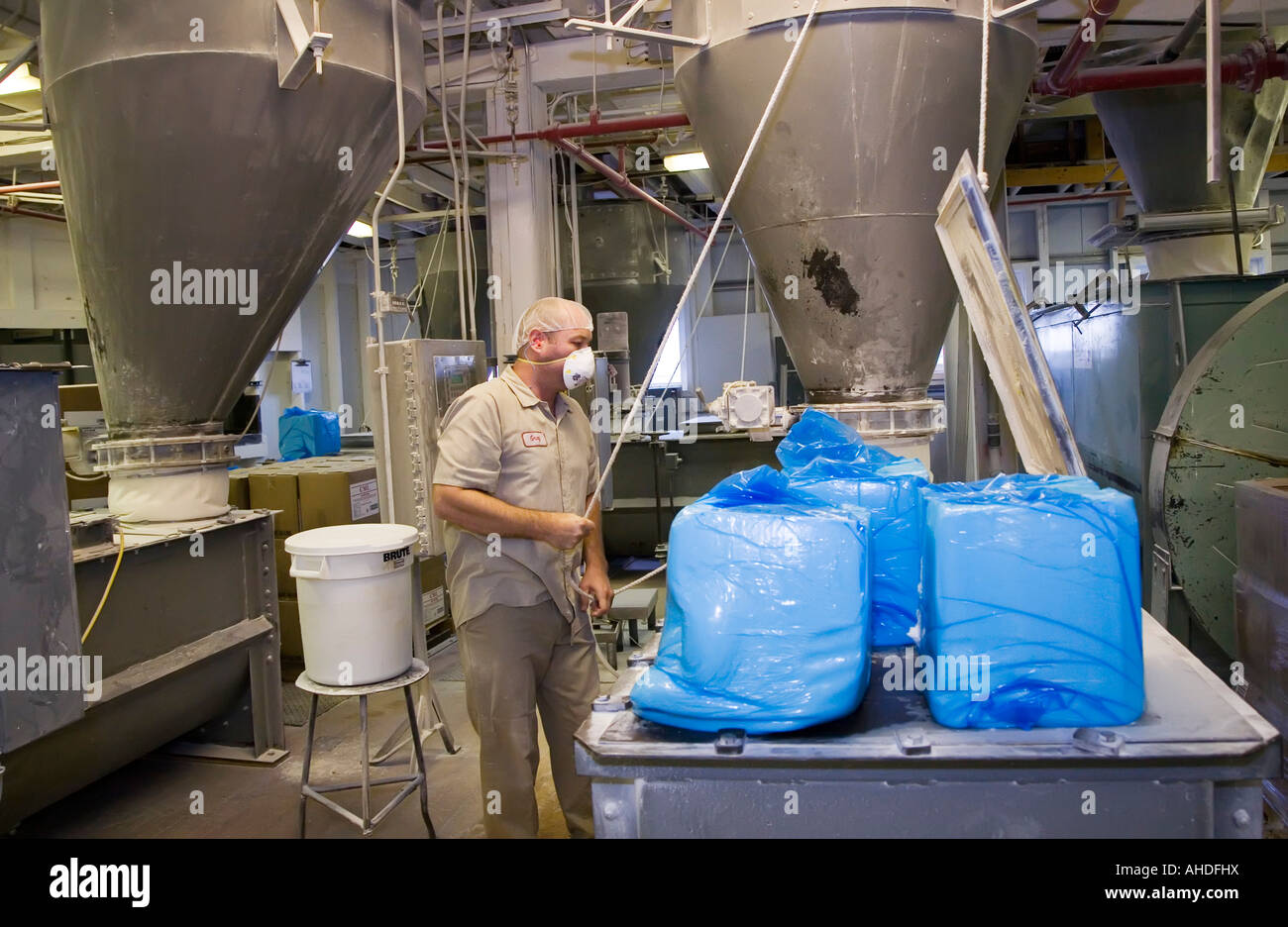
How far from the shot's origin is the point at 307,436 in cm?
695

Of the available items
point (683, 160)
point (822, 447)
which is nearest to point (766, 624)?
point (822, 447)

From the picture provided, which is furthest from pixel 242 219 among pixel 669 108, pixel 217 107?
pixel 669 108

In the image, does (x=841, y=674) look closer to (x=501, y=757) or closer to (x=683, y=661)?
(x=683, y=661)

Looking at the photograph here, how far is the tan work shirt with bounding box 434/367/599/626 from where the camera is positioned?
210cm

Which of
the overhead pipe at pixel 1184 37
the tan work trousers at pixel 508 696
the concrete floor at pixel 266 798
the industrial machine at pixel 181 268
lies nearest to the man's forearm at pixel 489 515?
the tan work trousers at pixel 508 696

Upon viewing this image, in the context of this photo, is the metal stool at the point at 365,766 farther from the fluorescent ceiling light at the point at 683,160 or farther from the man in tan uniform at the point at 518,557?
the fluorescent ceiling light at the point at 683,160

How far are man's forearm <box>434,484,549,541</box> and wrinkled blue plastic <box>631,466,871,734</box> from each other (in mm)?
970

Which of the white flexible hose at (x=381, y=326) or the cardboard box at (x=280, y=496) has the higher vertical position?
the white flexible hose at (x=381, y=326)

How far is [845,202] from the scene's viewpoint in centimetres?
216

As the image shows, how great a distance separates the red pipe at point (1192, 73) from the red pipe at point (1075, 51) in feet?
0.17

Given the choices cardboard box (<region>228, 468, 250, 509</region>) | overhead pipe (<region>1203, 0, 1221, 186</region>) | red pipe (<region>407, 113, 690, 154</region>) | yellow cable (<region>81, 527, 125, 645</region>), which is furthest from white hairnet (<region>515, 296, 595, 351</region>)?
cardboard box (<region>228, 468, 250, 509</region>)

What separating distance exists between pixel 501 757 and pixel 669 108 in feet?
15.4

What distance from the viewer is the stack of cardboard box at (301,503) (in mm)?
4184

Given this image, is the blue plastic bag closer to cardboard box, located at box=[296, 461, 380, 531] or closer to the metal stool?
the metal stool
